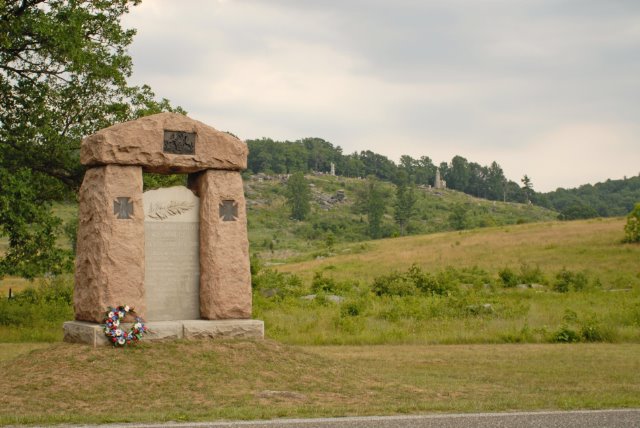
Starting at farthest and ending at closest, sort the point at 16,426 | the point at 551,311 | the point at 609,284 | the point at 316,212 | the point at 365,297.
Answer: the point at 316,212, the point at 609,284, the point at 365,297, the point at 551,311, the point at 16,426

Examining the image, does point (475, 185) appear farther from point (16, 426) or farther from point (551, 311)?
point (16, 426)

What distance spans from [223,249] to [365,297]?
14.2 metres

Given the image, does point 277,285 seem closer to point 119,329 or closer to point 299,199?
point 119,329

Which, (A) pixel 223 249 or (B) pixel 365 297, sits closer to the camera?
(A) pixel 223 249

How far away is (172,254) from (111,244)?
130 centimetres

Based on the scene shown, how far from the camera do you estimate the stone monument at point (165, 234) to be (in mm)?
13133

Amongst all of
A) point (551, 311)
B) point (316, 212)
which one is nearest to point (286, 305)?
point (551, 311)

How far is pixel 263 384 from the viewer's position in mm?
11570

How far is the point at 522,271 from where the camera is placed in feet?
121

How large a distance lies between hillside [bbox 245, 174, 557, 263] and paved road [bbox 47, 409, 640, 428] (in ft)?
186

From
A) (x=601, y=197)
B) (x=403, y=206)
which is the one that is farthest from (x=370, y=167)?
(x=403, y=206)

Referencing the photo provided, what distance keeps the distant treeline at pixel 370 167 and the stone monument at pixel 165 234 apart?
157159 mm

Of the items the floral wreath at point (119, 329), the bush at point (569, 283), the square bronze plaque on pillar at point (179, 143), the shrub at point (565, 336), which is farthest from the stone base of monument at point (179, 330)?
the bush at point (569, 283)

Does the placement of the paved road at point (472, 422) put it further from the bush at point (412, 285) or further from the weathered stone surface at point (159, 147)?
the bush at point (412, 285)
